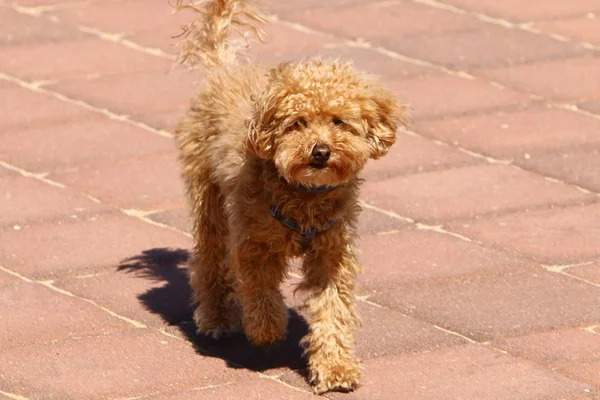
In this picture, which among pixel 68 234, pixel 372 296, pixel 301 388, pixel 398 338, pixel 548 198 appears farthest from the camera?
pixel 548 198

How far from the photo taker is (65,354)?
6.43m

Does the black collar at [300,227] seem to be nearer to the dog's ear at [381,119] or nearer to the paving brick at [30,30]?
the dog's ear at [381,119]

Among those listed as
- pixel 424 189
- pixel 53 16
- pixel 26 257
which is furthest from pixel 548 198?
pixel 53 16

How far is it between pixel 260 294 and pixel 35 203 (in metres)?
2.36

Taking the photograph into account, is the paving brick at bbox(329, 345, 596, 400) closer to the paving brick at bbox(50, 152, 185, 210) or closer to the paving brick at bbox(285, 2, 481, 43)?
the paving brick at bbox(50, 152, 185, 210)

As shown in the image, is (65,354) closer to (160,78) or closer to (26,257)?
(26,257)

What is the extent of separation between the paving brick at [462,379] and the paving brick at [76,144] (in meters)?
3.11

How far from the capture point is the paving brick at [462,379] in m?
6.09

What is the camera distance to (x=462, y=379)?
625 centimetres

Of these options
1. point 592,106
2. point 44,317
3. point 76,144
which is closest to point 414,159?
point 592,106

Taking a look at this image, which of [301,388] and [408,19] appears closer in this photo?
[301,388]

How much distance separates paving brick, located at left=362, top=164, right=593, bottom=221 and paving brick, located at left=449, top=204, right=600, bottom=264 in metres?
0.14

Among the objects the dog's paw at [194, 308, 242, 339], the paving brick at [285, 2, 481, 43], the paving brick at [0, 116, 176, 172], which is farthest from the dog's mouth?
the paving brick at [285, 2, 481, 43]

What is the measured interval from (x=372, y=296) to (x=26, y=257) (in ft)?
6.17
